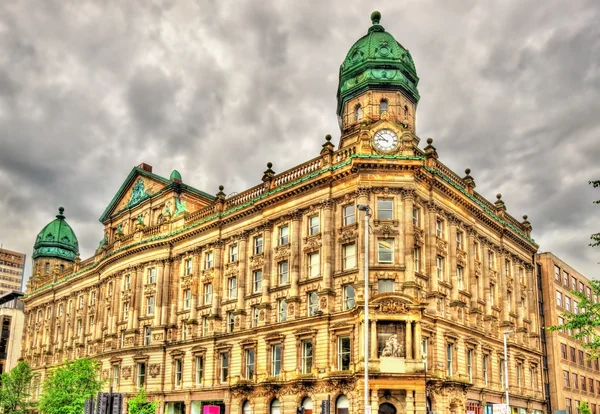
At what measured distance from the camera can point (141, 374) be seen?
240 ft

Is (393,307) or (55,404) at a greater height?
(393,307)

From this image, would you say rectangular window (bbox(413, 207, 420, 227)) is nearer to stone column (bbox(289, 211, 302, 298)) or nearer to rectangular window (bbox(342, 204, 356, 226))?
rectangular window (bbox(342, 204, 356, 226))

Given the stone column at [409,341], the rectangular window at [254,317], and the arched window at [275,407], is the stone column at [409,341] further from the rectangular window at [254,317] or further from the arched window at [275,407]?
the rectangular window at [254,317]

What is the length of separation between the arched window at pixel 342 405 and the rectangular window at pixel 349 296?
694 centimetres

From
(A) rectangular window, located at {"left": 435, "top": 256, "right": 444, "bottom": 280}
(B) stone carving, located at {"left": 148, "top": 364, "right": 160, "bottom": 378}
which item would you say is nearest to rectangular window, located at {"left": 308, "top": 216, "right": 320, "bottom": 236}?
(A) rectangular window, located at {"left": 435, "top": 256, "right": 444, "bottom": 280}

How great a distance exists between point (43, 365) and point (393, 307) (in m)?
67.1

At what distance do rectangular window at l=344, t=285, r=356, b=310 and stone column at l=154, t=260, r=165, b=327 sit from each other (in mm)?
26732

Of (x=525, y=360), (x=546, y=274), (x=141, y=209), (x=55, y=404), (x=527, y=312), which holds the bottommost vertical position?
(x=55, y=404)

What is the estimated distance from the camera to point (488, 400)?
6131cm

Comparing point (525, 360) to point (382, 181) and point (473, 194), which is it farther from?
point (382, 181)

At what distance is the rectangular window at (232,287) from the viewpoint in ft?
219

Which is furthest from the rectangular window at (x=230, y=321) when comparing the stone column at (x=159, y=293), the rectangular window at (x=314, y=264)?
the rectangular window at (x=314, y=264)

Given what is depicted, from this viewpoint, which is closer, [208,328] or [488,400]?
[488,400]

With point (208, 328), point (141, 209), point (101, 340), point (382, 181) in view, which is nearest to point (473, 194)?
point (382, 181)
